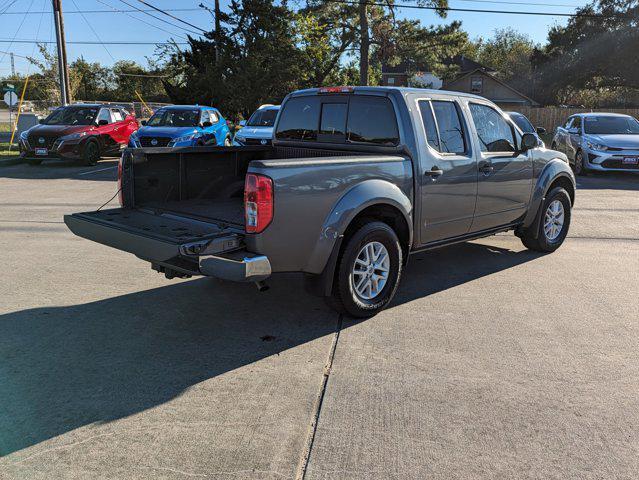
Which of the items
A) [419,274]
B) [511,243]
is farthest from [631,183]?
[419,274]

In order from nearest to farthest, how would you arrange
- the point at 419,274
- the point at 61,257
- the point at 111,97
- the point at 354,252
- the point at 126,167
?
the point at 354,252
the point at 126,167
the point at 419,274
the point at 61,257
the point at 111,97

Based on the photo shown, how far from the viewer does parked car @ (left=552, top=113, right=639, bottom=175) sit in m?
14.7

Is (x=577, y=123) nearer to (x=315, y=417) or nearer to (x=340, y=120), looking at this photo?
(x=340, y=120)

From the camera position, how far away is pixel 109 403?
10.8 ft

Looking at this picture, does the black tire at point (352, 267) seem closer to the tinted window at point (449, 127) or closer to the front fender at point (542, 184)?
the tinted window at point (449, 127)

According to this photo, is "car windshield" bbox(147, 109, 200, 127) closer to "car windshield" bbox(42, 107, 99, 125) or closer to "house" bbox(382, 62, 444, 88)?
"car windshield" bbox(42, 107, 99, 125)

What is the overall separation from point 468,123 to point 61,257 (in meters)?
4.79

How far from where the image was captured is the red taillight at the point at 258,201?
3.80 m

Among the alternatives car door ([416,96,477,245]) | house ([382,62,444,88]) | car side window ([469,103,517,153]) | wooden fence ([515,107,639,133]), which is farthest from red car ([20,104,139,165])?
house ([382,62,444,88])

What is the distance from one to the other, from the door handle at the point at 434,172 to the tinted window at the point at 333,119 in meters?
0.92

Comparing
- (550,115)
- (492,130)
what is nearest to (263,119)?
(492,130)

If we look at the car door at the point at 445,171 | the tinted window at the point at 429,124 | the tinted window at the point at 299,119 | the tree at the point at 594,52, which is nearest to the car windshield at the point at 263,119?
the tinted window at the point at 299,119

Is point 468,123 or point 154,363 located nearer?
point 154,363

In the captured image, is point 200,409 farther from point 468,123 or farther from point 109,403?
point 468,123
